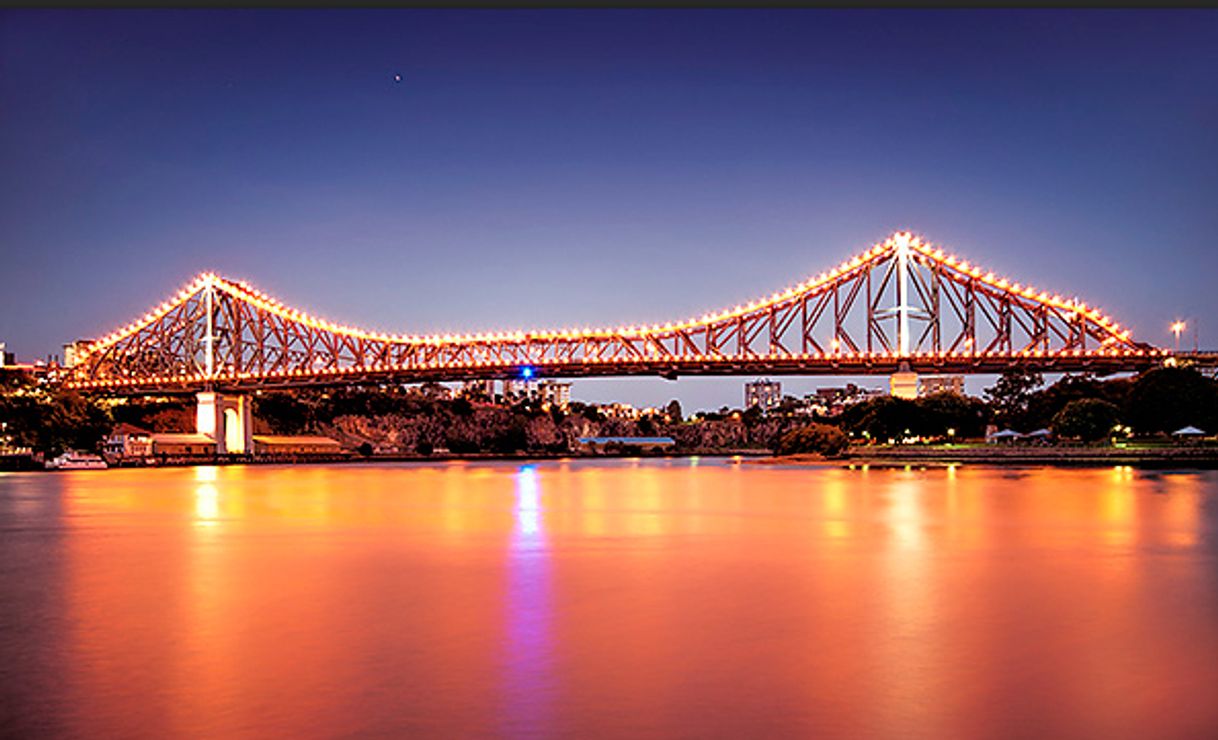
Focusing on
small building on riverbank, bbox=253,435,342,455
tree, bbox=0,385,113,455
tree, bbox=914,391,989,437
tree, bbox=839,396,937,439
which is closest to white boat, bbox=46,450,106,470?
tree, bbox=0,385,113,455

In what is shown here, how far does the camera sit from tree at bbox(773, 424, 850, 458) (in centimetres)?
5922

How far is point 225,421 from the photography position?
81125mm

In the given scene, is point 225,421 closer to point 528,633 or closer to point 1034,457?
point 1034,457

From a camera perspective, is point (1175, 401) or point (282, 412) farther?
point (282, 412)

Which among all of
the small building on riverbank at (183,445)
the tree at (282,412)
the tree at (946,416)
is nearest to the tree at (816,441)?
the tree at (946,416)

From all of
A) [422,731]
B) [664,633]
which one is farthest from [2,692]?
[664,633]

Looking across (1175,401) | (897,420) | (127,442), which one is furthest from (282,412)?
(1175,401)

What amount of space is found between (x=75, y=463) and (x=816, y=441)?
126 feet

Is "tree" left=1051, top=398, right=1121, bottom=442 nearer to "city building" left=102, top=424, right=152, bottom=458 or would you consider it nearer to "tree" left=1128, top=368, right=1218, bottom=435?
"tree" left=1128, top=368, right=1218, bottom=435

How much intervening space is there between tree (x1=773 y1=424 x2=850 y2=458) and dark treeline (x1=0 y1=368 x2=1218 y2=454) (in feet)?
→ 0.21


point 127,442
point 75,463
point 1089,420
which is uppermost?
point 1089,420

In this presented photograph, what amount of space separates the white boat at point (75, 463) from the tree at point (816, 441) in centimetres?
3688

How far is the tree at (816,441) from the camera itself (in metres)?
59.2

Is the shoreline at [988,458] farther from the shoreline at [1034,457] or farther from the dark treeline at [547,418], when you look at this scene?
the dark treeline at [547,418]
